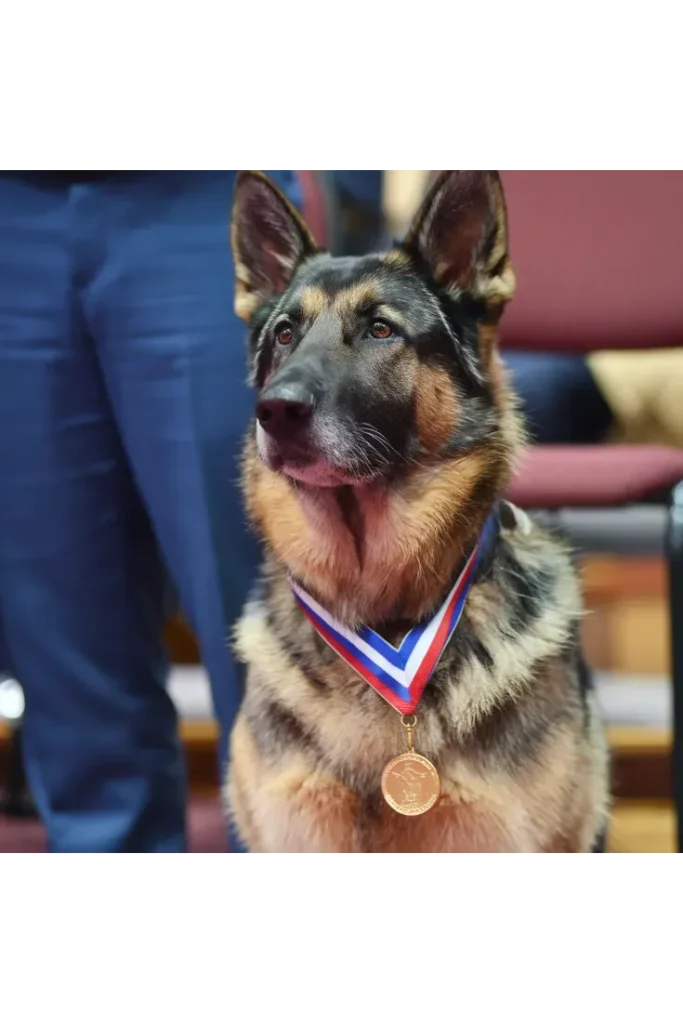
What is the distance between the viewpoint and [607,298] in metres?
1.53

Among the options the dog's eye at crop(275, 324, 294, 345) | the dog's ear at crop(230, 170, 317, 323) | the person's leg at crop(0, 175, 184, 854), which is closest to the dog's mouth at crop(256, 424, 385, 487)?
the dog's eye at crop(275, 324, 294, 345)

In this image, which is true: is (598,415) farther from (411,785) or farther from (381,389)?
(411,785)

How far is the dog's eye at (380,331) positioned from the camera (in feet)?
4.17

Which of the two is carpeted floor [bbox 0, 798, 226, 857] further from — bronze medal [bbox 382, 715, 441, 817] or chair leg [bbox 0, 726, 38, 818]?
bronze medal [bbox 382, 715, 441, 817]

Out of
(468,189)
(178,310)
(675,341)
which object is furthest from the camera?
(675,341)

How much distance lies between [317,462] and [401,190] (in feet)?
1.58

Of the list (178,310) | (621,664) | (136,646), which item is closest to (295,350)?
(178,310)

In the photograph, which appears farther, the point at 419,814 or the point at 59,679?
the point at 59,679

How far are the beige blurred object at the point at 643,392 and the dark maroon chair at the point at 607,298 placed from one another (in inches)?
0.8

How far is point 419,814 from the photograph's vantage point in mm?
1284

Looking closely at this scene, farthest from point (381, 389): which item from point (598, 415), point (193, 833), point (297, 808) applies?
point (193, 833)
